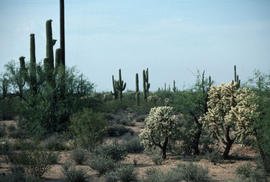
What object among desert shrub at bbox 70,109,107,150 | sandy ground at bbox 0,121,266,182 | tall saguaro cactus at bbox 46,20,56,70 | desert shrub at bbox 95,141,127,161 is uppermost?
tall saguaro cactus at bbox 46,20,56,70

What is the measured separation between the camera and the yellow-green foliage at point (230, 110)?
36.0ft

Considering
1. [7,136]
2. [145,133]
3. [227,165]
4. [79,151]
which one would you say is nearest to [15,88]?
[7,136]

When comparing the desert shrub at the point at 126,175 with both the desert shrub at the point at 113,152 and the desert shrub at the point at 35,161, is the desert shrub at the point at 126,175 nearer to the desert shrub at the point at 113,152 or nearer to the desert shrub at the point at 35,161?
the desert shrub at the point at 35,161

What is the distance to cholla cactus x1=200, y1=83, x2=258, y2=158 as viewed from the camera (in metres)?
11.0

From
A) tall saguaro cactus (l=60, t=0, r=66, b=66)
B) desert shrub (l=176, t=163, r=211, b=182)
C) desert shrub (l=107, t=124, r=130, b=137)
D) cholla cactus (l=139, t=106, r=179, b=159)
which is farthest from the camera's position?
tall saguaro cactus (l=60, t=0, r=66, b=66)

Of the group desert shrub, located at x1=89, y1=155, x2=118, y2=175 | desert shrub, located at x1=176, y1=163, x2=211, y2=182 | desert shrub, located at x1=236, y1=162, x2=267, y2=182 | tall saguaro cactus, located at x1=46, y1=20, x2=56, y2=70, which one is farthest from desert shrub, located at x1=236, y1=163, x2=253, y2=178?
tall saguaro cactus, located at x1=46, y1=20, x2=56, y2=70

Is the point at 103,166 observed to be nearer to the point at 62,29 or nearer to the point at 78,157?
the point at 78,157

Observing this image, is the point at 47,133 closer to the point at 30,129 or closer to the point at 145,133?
the point at 30,129

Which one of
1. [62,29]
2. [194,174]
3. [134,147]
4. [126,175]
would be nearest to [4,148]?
[134,147]

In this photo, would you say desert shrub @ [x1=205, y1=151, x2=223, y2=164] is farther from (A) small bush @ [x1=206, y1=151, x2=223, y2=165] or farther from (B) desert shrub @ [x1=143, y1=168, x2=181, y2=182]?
(B) desert shrub @ [x1=143, y1=168, x2=181, y2=182]

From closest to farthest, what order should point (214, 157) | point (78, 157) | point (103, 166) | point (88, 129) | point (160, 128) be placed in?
point (103, 166) → point (214, 157) → point (78, 157) → point (160, 128) → point (88, 129)

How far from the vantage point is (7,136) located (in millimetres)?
20250

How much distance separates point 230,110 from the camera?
38.5 ft

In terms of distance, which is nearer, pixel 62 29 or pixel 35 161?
pixel 35 161
